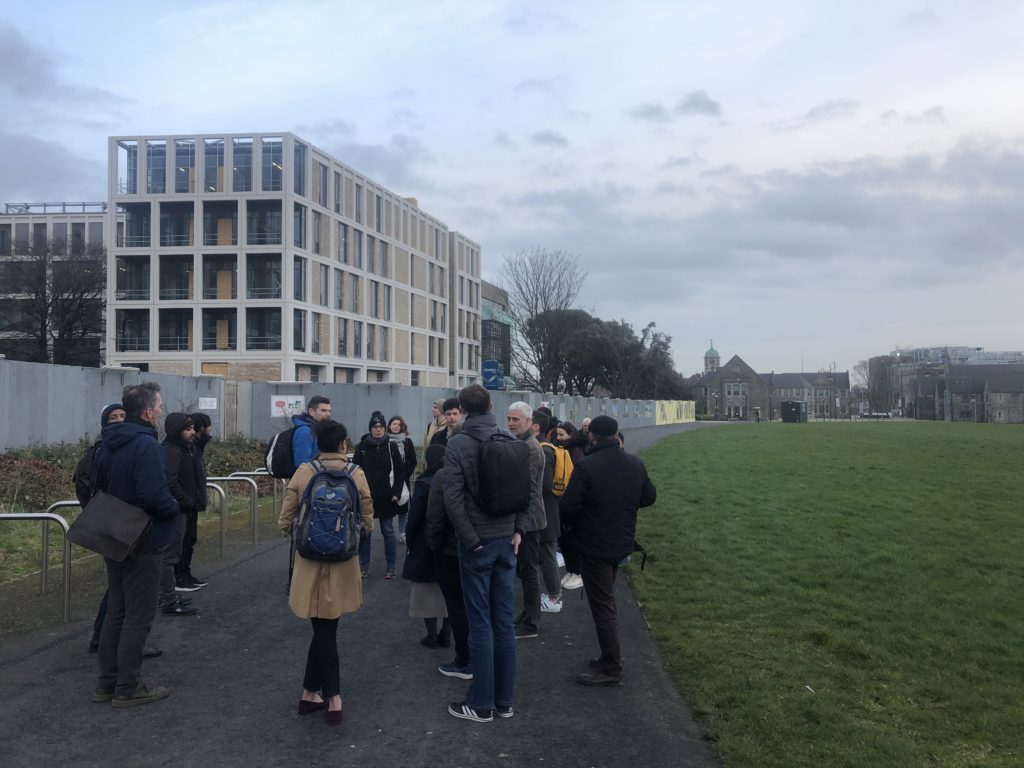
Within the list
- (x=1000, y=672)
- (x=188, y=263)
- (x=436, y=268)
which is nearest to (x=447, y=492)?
(x=1000, y=672)

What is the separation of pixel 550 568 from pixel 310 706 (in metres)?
3.10

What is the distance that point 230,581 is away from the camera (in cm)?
857

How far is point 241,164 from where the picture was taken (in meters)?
49.4

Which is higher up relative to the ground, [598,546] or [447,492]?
[447,492]

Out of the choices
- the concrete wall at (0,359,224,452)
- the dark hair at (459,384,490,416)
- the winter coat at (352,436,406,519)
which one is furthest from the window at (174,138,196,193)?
the dark hair at (459,384,490,416)

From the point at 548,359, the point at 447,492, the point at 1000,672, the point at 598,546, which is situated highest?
the point at 548,359

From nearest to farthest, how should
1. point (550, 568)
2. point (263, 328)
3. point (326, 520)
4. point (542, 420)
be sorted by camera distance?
point (326, 520) < point (550, 568) < point (542, 420) < point (263, 328)

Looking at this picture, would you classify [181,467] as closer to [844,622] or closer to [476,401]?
[476,401]

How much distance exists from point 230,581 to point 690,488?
479 inches

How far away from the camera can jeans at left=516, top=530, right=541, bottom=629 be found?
6.73 m

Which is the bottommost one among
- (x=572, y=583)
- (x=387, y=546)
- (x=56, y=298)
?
(x=572, y=583)

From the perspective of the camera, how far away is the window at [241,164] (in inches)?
1939

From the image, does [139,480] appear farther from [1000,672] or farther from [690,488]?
[690,488]

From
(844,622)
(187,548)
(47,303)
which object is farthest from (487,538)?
(47,303)
